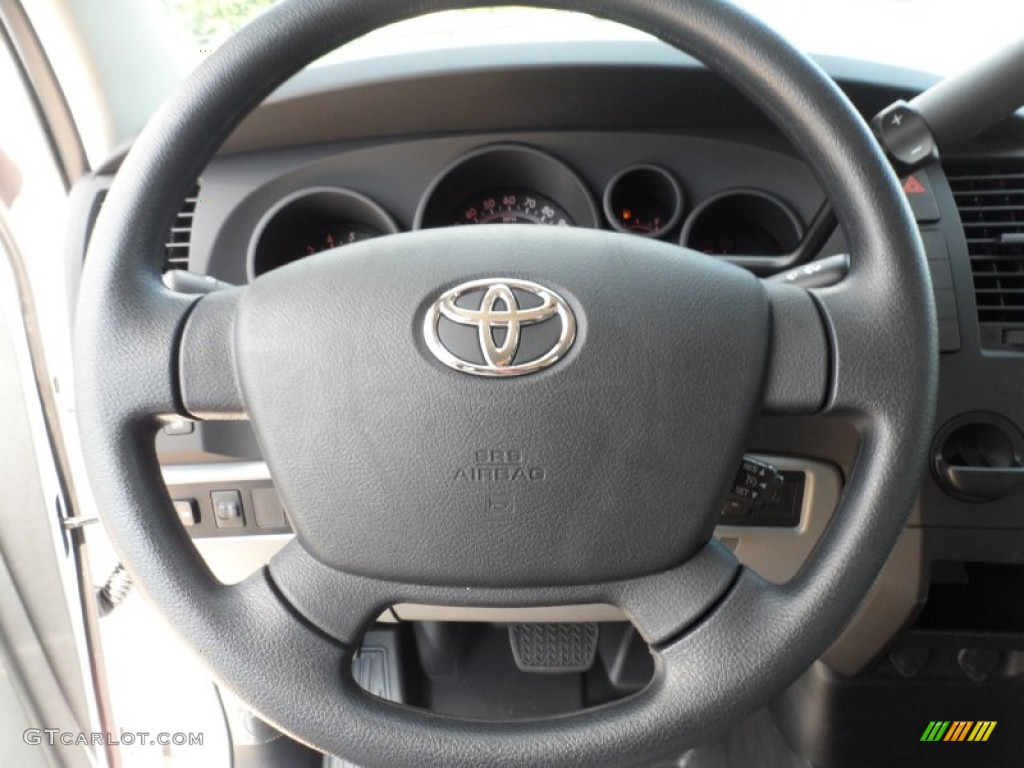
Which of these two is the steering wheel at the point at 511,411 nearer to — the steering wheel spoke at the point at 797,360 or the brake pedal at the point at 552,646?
the steering wheel spoke at the point at 797,360

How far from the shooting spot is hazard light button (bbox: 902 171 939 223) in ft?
3.10

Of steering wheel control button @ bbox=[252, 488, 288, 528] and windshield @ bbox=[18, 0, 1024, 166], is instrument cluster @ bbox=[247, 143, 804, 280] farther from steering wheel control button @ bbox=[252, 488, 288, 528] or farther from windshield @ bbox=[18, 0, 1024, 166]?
steering wheel control button @ bbox=[252, 488, 288, 528]

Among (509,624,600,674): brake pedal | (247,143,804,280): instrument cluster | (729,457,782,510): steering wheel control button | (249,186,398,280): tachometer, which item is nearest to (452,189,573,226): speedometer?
(247,143,804,280): instrument cluster

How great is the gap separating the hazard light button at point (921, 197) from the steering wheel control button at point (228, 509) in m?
0.81

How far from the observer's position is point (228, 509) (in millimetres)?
996

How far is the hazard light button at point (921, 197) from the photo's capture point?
0.94m

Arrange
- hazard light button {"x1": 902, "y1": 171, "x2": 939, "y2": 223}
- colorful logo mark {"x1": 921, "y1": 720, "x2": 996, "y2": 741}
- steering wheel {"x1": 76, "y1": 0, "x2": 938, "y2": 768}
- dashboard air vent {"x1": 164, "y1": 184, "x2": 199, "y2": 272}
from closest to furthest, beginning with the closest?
1. steering wheel {"x1": 76, "y1": 0, "x2": 938, "y2": 768}
2. hazard light button {"x1": 902, "y1": 171, "x2": 939, "y2": 223}
3. dashboard air vent {"x1": 164, "y1": 184, "x2": 199, "y2": 272}
4. colorful logo mark {"x1": 921, "y1": 720, "x2": 996, "y2": 741}

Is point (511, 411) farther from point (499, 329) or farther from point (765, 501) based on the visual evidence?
point (765, 501)

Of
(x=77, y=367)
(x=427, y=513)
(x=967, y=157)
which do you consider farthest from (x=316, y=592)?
(x=967, y=157)

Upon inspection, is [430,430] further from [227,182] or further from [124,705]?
[124,705]

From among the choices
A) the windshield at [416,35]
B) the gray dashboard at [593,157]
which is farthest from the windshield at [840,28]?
the gray dashboard at [593,157]

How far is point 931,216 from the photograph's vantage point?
37.2 inches

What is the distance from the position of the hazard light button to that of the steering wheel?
0.36m

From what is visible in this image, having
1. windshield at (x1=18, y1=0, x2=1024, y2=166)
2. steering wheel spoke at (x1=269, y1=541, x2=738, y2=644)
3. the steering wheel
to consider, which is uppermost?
windshield at (x1=18, y1=0, x2=1024, y2=166)
